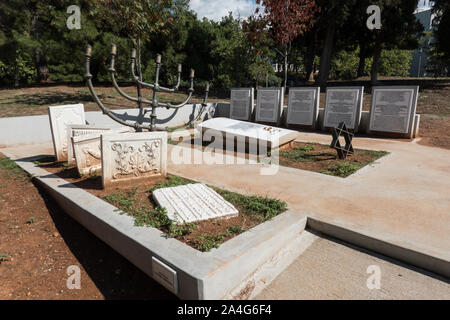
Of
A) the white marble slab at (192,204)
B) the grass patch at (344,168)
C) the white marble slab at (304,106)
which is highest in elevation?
the white marble slab at (304,106)

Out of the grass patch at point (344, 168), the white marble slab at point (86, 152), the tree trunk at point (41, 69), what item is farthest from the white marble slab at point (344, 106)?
the tree trunk at point (41, 69)

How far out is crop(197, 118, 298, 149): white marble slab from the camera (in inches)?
312

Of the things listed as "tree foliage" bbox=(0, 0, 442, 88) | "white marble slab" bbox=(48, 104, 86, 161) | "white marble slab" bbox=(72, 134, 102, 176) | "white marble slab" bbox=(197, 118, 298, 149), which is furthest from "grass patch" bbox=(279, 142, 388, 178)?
"tree foliage" bbox=(0, 0, 442, 88)

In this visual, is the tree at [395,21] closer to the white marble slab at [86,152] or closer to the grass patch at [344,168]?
the grass patch at [344,168]

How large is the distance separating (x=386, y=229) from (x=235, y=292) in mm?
2138

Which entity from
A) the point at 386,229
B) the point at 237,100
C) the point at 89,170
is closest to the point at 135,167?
the point at 89,170

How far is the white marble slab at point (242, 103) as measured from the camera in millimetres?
13523

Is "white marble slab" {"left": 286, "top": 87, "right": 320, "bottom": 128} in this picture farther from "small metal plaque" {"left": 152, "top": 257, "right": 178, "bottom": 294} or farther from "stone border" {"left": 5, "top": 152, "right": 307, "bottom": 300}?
"small metal plaque" {"left": 152, "top": 257, "right": 178, "bottom": 294}

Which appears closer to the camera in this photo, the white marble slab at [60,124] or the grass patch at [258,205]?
the grass patch at [258,205]

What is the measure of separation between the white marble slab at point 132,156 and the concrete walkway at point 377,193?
36.6 inches

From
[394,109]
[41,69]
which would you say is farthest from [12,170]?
[41,69]

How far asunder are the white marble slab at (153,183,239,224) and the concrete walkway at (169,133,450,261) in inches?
33.7

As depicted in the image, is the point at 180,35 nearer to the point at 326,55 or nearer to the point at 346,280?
the point at 326,55

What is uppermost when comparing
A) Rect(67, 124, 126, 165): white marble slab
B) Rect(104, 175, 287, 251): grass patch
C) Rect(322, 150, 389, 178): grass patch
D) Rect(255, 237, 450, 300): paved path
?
Rect(67, 124, 126, 165): white marble slab
